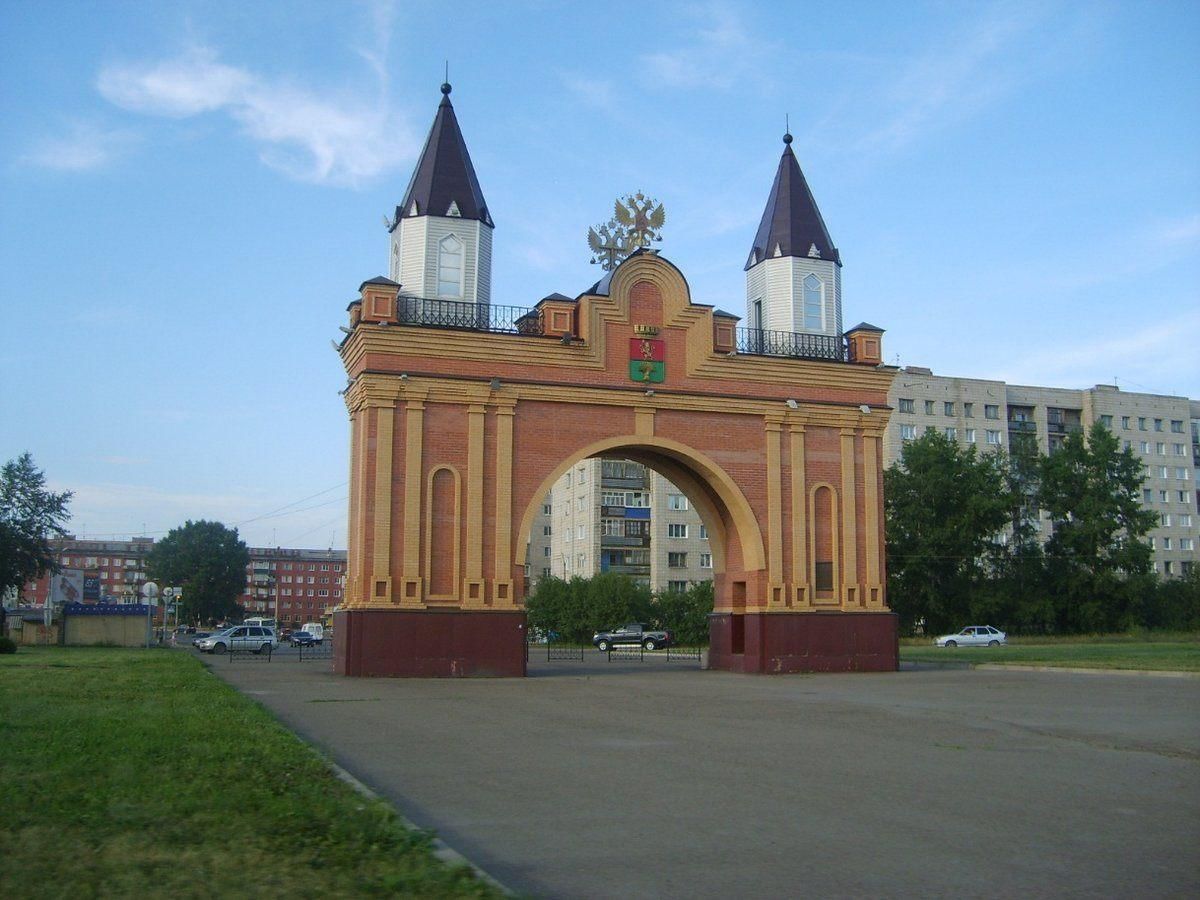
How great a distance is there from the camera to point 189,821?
661cm

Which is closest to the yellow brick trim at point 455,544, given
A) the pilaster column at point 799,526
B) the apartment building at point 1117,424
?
the pilaster column at point 799,526

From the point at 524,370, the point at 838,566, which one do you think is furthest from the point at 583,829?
the point at 838,566

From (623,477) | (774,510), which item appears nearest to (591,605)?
(623,477)

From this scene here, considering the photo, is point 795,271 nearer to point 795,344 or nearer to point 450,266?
point 795,344

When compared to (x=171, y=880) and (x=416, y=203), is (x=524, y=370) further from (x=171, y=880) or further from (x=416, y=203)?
(x=171, y=880)

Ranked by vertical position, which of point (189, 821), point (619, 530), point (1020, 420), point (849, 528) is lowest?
point (189, 821)

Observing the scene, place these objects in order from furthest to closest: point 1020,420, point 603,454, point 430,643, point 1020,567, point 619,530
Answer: point 1020,420
point 619,530
point 1020,567
point 603,454
point 430,643

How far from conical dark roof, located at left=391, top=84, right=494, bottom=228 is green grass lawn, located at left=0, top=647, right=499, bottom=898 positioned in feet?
64.7

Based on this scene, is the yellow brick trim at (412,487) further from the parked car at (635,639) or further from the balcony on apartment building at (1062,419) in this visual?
the balcony on apartment building at (1062,419)

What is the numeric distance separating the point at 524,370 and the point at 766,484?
7.23m

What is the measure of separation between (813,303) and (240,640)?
3103 centimetres

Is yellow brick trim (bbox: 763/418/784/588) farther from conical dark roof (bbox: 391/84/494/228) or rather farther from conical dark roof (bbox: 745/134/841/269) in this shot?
conical dark roof (bbox: 391/84/494/228)

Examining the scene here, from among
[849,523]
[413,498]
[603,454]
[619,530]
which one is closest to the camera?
[413,498]

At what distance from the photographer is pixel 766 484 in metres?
29.8
